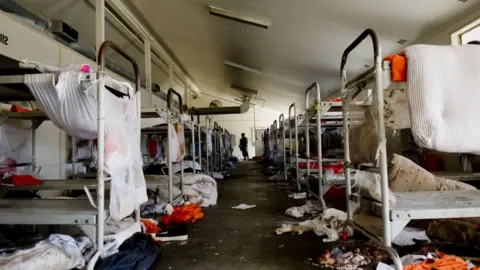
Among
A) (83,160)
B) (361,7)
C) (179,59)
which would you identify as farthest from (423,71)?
(179,59)

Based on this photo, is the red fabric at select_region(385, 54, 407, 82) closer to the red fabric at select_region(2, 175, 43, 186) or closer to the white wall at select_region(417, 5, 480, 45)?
the white wall at select_region(417, 5, 480, 45)

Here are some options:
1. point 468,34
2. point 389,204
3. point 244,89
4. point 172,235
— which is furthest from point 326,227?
point 244,89

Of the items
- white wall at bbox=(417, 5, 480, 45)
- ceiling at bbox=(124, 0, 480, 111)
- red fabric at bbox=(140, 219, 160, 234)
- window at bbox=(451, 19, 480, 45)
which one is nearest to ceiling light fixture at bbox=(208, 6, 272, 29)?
ceiling at bbox=(124, 0, 480, 111)

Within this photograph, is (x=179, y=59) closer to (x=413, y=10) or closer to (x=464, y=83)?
(x=413, y=10)

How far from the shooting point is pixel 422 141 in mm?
1591

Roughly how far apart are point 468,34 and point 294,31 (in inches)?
94.5

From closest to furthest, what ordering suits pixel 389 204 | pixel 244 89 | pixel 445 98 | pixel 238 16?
pixel 445 98 → pixel 389 204 → pixel 238 16 → pixel 244 89

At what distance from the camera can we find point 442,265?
1680 millimetres

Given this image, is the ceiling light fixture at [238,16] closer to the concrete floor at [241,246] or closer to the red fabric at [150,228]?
the concrete floor at [241,246]

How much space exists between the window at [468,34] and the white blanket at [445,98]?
8.69 feet

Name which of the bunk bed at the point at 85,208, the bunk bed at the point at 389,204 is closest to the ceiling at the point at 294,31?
the bunk bed at the point at 389,204

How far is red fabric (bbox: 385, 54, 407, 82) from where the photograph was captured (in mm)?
1642

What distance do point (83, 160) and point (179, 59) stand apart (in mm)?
4892

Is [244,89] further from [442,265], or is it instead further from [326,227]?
[442,265]
